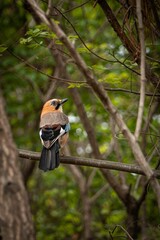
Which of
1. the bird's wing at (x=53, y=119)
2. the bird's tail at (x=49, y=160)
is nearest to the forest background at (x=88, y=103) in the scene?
the bird's tail at (x=49, y=160)

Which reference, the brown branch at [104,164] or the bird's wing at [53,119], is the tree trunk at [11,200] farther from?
the bird's wing at [53,119]

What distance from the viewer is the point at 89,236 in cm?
1000

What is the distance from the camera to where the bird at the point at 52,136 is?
609cm

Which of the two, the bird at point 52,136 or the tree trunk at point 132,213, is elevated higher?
the bird at point 52,136

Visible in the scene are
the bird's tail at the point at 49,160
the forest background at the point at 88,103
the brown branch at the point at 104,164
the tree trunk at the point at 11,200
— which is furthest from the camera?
the bird's tail at the point at 49,160

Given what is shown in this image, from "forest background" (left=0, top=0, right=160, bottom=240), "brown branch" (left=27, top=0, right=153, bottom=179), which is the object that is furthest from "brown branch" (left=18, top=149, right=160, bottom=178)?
"brown branch" (left=27, top=0, right=153, bottom=179)

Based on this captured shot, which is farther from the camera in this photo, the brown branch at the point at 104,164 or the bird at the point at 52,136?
the bird at the point at 52,136

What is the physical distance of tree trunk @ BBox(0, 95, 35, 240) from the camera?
3197mm

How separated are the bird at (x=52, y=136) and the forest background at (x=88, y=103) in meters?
0.27

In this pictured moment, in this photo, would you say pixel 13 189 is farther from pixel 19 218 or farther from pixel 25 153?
pixel 25 153

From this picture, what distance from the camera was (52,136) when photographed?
6785 millimetres

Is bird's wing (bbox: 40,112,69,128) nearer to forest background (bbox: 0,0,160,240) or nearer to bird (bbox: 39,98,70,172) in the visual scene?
bird (bbox: 39,98,70,172)

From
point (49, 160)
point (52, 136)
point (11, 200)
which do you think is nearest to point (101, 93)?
point (11, 200)

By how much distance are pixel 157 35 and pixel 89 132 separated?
284 centimetres
